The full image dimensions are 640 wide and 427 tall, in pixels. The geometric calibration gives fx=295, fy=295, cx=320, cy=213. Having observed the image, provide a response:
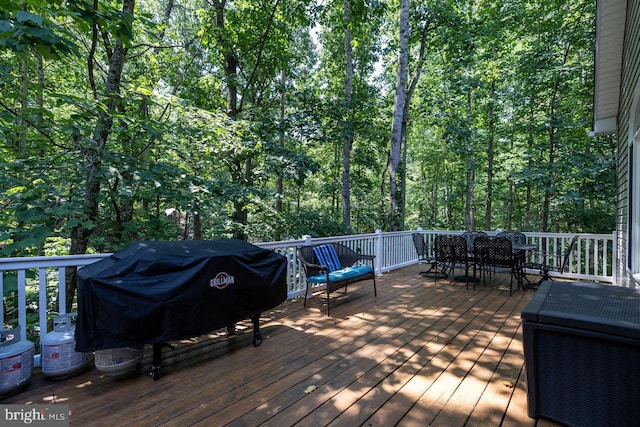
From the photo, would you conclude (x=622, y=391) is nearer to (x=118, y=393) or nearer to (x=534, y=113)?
(x=118, y=393)

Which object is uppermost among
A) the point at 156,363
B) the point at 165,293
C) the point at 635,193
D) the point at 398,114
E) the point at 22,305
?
the point at 398,114

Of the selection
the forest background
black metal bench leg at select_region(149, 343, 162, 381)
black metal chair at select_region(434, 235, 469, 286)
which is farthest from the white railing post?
black metal bench leg at select_region(149, 343, 162, 381)

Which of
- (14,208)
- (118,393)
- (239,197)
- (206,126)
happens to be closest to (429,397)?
(118,393)

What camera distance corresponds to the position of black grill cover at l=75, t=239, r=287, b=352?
214cm

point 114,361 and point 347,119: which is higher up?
point 347,119

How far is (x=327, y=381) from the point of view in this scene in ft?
7.86

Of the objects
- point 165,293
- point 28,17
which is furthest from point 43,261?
point 28,17

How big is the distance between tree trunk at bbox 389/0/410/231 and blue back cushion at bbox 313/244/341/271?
382 centimetres

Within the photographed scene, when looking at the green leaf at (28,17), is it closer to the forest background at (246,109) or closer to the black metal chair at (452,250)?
Answer: the forest background at (246,109)

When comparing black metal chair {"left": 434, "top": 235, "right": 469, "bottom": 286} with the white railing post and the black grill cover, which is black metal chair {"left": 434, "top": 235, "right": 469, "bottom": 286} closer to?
the white railing post

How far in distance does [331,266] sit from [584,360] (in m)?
3.30

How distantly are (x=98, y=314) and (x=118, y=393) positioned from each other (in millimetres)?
654

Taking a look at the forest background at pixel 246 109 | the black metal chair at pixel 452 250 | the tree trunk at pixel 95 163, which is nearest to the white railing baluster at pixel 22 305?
the forest background at pixel 246 109

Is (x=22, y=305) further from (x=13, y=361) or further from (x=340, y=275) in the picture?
(x=340, y=275)
